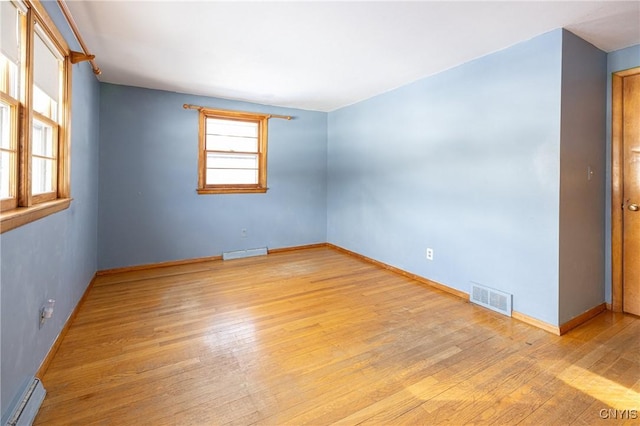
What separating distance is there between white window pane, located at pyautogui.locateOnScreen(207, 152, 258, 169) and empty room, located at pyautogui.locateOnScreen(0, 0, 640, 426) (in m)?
0.09

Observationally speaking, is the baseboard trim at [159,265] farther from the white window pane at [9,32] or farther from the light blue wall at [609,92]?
the light blue wall at [609,92]

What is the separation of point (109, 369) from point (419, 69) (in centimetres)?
369

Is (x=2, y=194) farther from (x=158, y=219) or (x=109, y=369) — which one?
(x=158, y=219)

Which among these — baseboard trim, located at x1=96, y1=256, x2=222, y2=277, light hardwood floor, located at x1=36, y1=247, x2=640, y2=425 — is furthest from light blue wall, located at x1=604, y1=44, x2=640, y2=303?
baseboard trim, located at x1=96, y1=256, x2=222, y2=277

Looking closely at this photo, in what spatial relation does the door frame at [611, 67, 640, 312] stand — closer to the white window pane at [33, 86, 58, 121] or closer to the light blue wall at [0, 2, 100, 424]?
the light blue wall at [0, 2, 100, 424]

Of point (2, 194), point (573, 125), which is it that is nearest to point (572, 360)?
point (573, 125)

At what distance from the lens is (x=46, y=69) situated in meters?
2.03

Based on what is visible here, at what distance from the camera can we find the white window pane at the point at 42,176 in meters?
2.01

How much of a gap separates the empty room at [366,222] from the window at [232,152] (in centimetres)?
7

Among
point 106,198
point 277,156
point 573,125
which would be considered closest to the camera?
point 573,125

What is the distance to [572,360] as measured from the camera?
207 centimetres

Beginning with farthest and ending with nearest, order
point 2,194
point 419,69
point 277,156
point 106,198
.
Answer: point 277,156
point 106,198
point 419,69
point 2,194

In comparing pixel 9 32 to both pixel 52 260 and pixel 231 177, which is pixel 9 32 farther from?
pixel 231 177

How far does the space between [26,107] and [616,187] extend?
14.3 ft
